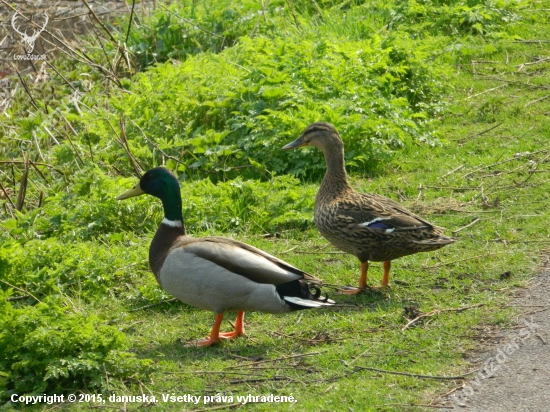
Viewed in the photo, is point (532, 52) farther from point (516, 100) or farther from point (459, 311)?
point (459, 311)

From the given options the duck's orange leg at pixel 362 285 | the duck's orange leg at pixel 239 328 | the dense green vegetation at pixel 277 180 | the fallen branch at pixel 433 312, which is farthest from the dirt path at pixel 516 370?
the duck's orange leg at pixel 239 328

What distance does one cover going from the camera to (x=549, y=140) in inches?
333

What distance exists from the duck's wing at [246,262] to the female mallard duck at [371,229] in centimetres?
56

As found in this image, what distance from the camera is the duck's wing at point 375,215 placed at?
5.79 meters

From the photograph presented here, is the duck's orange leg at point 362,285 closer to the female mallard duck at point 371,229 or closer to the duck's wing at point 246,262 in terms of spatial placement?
the female mallard duck at point 371,229

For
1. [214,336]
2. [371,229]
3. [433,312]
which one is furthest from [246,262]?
[433,312]

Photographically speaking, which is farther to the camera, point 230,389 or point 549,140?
point 549,140

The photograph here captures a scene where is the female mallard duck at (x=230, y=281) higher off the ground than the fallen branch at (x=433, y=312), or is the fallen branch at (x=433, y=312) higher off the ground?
the female mallard duck at (x=230, y=281)

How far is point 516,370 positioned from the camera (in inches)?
182

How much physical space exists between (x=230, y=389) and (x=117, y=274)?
191cm

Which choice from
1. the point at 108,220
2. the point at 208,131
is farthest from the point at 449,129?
the point at 108,220

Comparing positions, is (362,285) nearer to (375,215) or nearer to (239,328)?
(375,215)

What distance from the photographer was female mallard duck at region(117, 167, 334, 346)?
17.3 feet

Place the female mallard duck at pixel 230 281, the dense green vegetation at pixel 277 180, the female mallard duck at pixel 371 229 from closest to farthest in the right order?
the dense green vegetation at pixel 277 180 → the female mallard duck at pixel 230 281 → the female mallard duck at pixel 371 229
